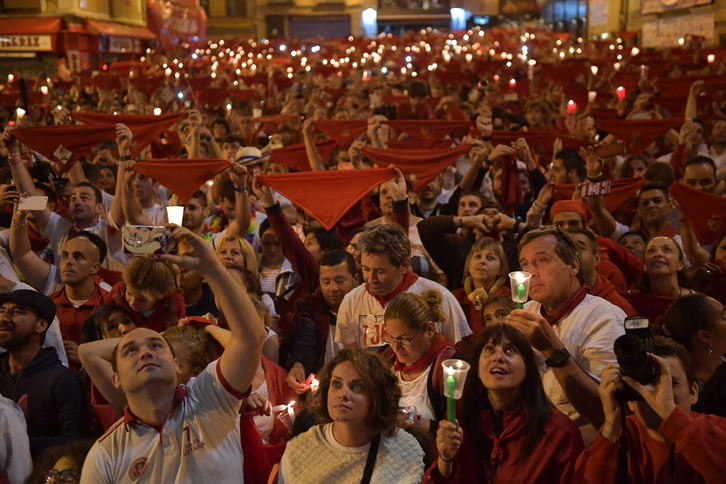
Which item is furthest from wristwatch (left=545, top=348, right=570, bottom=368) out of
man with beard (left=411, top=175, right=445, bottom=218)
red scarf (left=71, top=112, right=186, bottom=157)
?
red scarf (left=71, top=112, right=186, bottom=157)

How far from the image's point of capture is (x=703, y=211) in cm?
597

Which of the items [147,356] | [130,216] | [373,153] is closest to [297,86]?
[373,153]

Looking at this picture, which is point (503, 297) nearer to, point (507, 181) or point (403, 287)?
point (403, 287)

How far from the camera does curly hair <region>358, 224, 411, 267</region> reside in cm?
427

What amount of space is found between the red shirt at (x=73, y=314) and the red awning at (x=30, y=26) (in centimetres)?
2313

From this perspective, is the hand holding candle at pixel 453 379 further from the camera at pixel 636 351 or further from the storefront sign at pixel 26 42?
the storefront sign at pixel 26 42

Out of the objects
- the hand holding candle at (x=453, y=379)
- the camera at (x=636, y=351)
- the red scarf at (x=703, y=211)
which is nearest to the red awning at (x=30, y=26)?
the red scarf at (x=703, y=211)

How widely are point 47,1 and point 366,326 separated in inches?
1013

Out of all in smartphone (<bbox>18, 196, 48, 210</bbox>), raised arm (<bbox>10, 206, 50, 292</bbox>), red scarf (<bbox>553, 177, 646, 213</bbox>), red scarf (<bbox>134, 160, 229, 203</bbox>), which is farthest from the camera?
A: red scarf (<bbox>553, 177, 646, 213</bbox>)

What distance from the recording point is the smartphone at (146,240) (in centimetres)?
246

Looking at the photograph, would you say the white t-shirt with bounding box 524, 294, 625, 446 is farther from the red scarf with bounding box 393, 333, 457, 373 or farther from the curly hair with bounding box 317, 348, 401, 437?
the curly hair with bounding box 317, 348, 401, 437

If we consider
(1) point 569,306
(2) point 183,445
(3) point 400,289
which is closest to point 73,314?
(3) point 400,289

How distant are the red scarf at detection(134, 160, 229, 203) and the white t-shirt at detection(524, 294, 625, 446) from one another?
3643mm

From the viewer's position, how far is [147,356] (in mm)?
3031
